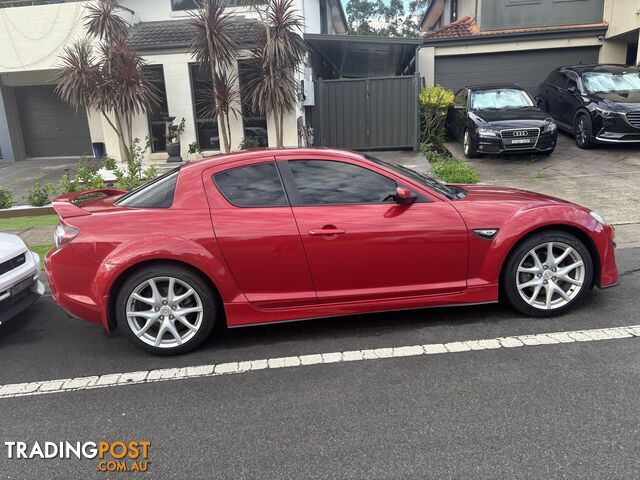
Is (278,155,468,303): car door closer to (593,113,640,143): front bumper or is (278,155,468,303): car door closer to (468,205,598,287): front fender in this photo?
(468,205,598,287): front fender

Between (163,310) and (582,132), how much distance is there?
1116 cm

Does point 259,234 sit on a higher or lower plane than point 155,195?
lower

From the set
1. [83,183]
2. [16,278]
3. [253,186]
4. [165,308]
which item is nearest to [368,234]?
[253,186]

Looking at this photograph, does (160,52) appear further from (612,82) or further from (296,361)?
(296,361)

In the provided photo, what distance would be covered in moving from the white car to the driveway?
6404mm

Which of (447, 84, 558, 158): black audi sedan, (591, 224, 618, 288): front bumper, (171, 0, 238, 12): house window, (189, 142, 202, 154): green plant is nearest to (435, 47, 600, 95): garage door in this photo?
(447, 84, 558, 158): black audi sedan

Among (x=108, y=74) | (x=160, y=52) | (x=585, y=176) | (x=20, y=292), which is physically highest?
(x=160, y=52)

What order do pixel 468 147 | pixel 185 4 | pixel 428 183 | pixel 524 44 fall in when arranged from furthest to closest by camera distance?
pixel 524 44
pixel 185 4
pixel 468 147
pixel 428 183

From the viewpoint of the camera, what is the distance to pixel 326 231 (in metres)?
3.78

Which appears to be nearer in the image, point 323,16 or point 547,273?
point 547,273

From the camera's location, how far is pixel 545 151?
10.8 m

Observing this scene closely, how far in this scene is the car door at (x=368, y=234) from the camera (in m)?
3.80

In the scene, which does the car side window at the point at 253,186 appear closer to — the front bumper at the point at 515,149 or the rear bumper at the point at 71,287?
the rear bumper at the point at 71,287


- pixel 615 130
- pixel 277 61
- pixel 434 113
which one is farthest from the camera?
pixel 434 113
